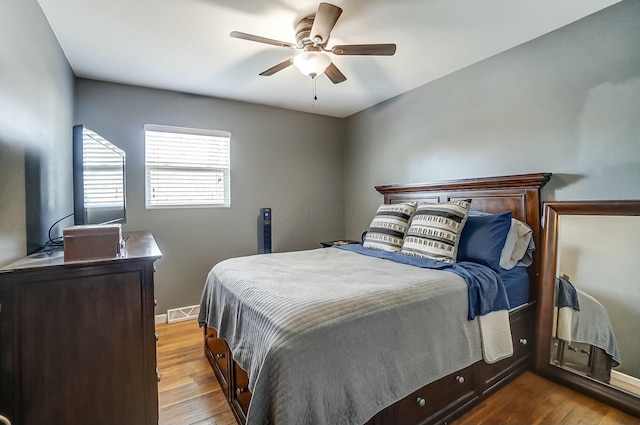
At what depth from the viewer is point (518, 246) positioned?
2219mm

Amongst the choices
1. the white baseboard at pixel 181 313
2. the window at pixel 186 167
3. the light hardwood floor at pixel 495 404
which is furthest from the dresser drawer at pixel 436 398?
the window at pixel 186 167

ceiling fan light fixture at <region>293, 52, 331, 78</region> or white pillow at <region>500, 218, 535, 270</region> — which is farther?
white pillow at <region>500, 218, 535, 270</region>

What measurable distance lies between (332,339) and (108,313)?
1.02 meters

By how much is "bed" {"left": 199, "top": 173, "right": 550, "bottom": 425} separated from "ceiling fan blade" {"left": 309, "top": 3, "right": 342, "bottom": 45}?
1.54m

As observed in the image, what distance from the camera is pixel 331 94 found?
11.2 ft

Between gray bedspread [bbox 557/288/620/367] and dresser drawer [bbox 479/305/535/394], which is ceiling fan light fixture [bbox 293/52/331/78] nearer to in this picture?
dresser drawer [bbox 479/305/535/394]

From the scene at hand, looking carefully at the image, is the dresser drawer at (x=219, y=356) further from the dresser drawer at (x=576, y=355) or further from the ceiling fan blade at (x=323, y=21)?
the dresser drawer at (x=576, y=355)

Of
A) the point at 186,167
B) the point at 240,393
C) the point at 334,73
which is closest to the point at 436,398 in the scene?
the point at 240,393

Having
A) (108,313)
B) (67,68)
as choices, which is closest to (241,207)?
(67,68)

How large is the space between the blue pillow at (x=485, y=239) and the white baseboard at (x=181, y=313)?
2.74 metres

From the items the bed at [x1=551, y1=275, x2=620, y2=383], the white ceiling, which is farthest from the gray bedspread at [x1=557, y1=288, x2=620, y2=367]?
the white ceiling

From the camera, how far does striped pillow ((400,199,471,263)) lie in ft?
7.17

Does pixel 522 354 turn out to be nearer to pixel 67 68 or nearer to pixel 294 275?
pixel 294 275

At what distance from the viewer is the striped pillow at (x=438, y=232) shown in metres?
2.19
